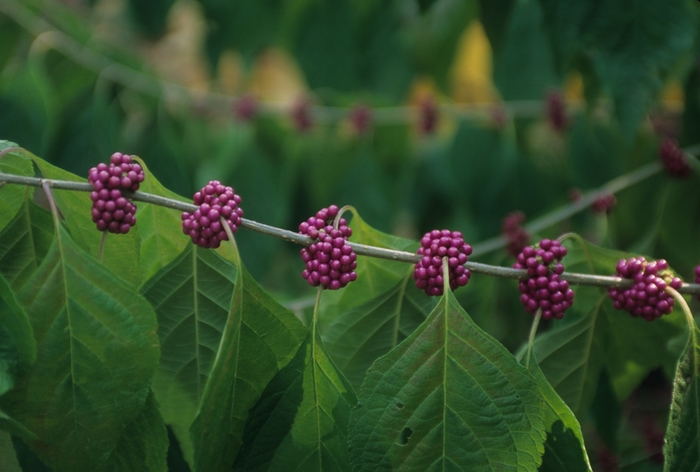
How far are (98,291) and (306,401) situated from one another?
9.7 inches

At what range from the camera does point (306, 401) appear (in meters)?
0.70

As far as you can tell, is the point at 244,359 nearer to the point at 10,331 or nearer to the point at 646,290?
the point at 10,331

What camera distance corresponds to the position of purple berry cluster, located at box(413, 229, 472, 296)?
76 centimetres

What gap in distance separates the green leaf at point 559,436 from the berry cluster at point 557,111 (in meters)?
1.22

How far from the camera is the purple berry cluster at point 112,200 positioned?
0.71m

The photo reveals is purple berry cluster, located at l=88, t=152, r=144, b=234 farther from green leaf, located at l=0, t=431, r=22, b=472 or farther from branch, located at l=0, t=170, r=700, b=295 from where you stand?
green leaf, located at l=0, t=431, r=22, b=472

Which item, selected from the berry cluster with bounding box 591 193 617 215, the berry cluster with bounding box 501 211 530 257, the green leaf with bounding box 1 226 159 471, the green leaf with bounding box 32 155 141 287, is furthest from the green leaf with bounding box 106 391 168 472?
the berry cluster with bounding box 591 193 617 215

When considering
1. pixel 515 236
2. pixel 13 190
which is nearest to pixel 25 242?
pixel 13 190

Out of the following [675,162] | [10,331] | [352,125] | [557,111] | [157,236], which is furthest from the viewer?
[352,125]

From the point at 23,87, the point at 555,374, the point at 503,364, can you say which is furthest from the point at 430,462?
the point at 23,87

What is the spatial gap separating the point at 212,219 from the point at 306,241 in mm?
113

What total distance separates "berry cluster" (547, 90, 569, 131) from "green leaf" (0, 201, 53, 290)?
56.8 inches

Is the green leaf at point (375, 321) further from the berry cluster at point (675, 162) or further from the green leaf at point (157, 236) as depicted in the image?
the berry cluster at point (675, 162)

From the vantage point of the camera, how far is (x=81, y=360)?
2.11ft
